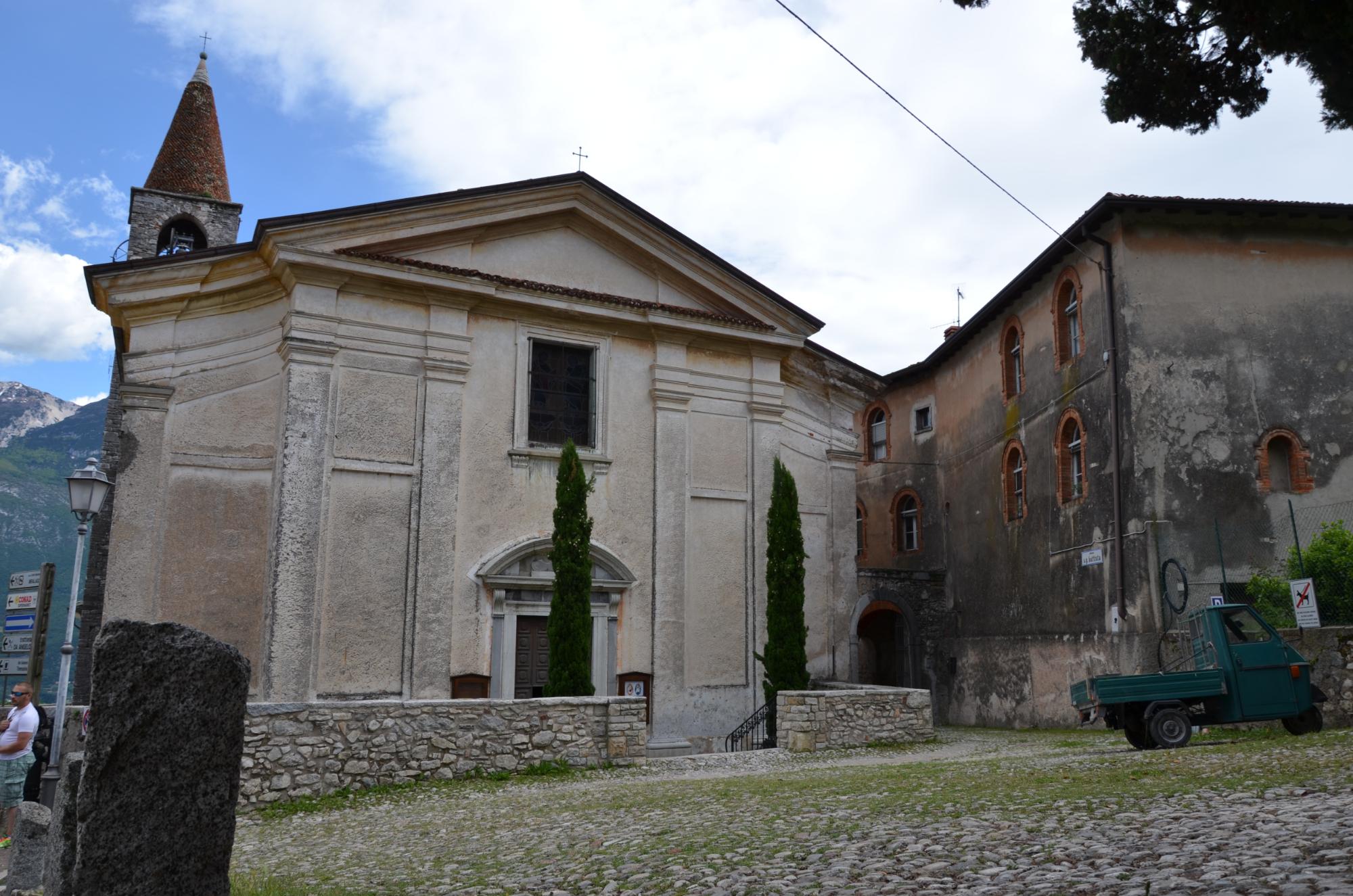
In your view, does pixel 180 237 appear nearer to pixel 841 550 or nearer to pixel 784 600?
pixel 841 550

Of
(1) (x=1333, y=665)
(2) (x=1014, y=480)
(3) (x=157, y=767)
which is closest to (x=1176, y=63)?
(3) (x=157, y=767)

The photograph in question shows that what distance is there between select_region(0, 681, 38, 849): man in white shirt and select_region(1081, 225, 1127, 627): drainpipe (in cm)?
1567

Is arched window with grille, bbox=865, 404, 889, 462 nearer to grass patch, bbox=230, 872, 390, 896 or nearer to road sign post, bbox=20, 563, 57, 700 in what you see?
road sign post, bbox=20, 563, 57, 700

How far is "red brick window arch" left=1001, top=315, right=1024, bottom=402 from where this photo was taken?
22141mm

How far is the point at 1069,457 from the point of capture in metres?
19.8

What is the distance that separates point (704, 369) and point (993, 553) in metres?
8.33

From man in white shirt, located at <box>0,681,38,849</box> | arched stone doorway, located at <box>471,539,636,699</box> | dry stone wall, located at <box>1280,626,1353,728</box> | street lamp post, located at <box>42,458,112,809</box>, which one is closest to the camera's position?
man in white shirt, located at <box>0,681,38,849</box>

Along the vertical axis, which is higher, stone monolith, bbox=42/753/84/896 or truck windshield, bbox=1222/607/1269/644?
truck windshield, bbox=1222/607/1269/644

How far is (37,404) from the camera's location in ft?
561

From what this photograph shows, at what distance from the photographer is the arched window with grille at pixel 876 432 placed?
30.2 meters

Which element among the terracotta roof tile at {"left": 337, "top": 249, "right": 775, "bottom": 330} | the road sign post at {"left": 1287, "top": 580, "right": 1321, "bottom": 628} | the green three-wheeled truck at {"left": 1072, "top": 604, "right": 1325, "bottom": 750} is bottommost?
the green three-wheeled truck at {"left": 1072, "top": 604, "right": 1325, "bottom": 750}

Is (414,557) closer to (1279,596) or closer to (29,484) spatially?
(1279,596)

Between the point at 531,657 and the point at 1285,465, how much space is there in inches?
521

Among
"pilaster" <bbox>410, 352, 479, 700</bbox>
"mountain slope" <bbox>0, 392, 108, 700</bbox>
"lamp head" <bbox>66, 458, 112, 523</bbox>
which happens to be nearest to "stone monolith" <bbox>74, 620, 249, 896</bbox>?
"lamp head" <bbox>66, 458, 112, 523</bbox>
